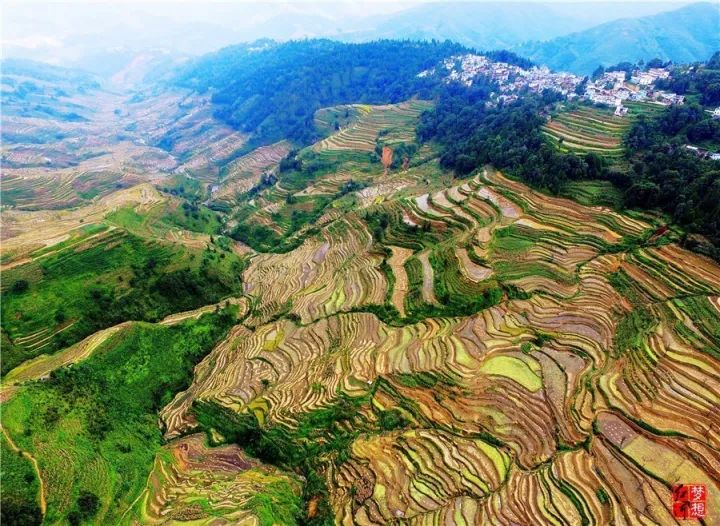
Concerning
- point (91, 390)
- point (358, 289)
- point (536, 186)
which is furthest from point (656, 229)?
point (91, 390)

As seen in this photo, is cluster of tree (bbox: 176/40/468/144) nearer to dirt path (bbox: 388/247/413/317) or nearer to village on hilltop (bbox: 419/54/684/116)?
village on hilltop (bbox: 419/54/684/116)

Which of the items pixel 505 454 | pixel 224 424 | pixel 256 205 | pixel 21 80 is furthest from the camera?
pixel 21 80

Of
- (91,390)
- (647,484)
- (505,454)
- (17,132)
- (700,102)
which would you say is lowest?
(17,132)

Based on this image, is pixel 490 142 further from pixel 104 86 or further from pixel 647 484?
pixel 104 86

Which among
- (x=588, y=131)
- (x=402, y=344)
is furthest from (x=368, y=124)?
(x=402, y=344)

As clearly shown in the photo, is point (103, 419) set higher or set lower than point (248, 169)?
higher

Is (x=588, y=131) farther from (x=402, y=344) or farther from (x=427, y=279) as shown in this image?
(x=402, y=344)

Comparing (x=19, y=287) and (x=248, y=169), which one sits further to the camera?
(x=248, y=169)
